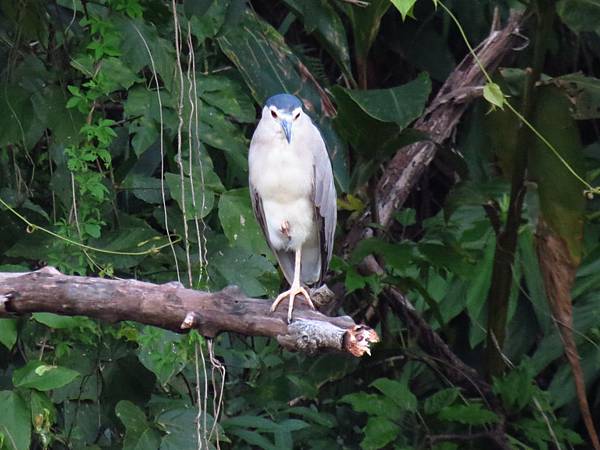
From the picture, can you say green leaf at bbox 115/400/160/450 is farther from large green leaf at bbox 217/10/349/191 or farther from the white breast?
large green leaf at bbox 217/10/349/191

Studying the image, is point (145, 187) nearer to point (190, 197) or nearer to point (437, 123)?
point (190, 197)

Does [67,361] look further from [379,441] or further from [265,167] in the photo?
[379,441]

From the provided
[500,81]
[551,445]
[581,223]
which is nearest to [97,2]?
[500,81]

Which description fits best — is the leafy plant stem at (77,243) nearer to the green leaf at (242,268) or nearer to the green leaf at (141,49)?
the green leaf at (242,268)

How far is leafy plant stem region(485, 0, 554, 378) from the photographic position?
3959mm

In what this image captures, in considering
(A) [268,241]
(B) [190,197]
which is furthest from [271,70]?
(B) [190,197]

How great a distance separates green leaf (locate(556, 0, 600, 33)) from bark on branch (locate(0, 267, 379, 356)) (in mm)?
1760

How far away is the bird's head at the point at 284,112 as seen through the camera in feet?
11.7

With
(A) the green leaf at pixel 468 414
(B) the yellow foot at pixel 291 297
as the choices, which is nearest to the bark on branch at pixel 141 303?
(B) the yellow foot at pixel 291 297

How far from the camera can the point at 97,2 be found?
3508mm

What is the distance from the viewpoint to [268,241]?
377 cm

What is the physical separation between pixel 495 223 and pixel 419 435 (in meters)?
0.85

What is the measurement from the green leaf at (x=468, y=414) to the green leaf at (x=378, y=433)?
0.20 metres

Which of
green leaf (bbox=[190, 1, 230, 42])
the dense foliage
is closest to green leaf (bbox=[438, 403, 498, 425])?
the dense foliage
